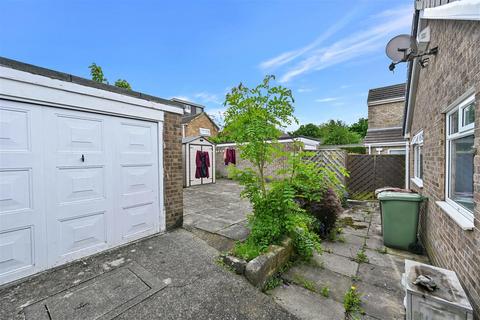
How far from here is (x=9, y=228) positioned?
2344 millimetres

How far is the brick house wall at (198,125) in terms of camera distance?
1691 cm

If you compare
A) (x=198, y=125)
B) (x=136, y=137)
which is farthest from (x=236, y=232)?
(x=198, y=125)

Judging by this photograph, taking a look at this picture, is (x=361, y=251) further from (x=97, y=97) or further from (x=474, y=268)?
(x=97, y=97)

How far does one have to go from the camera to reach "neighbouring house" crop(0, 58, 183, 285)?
2.37 meters

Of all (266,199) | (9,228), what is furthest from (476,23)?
(9,228)

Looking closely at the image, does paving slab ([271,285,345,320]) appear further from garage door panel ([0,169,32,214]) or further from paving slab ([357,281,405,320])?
garage door panel ([0,169,32,214])

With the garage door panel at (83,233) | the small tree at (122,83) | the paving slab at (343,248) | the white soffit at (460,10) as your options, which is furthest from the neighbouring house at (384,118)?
the small tree at (122,83)

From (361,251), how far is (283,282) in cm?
190

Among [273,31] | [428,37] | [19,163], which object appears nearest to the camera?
[19,163]

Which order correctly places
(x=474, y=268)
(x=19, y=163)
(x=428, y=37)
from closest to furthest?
(x=474, y=268)
(x=19, y=163)
(x=428, y=37)

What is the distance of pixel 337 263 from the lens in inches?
123

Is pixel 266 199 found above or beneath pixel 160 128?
beneath

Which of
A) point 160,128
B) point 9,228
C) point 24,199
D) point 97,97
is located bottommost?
point 9,228

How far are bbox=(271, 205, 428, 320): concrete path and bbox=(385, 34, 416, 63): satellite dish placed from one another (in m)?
3.59
